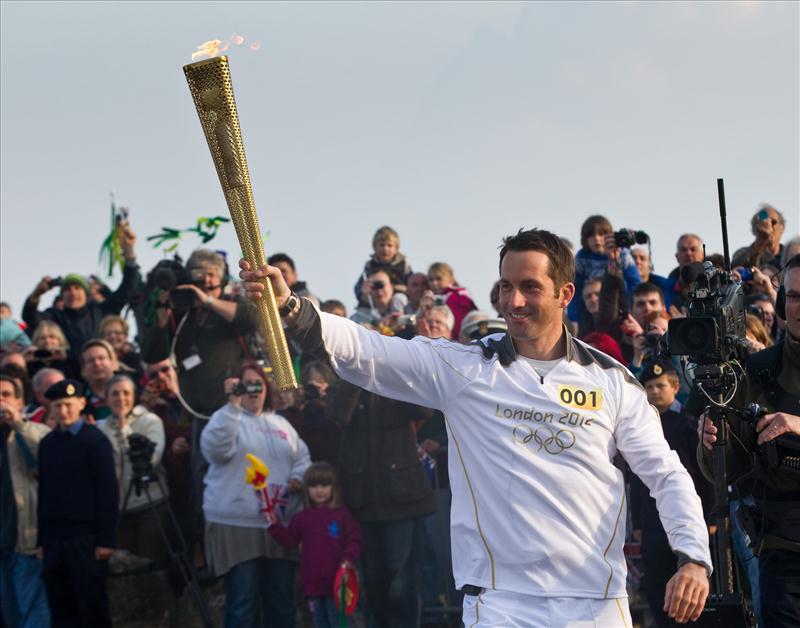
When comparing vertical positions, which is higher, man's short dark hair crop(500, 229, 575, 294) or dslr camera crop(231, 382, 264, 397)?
man's short dark hair crop(500, 229, 575, 294)

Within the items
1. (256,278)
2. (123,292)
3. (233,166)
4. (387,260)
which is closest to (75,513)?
(123,292)

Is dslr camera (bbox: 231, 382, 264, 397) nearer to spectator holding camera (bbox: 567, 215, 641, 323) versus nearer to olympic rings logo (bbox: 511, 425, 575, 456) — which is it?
spectator holding camera (bbox: 567, 215, 641, 323)

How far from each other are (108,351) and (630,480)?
187 inches

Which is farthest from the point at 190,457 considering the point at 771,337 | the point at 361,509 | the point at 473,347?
Answer: the point at 473,347

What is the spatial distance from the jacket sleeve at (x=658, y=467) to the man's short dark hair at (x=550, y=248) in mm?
473

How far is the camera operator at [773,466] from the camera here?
5297 millimetres

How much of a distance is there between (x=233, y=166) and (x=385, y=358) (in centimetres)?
101

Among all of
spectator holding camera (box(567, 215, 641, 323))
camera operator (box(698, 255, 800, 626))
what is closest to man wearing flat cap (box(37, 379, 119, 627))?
spectator holding camera (box(567, 215, 641, 323))

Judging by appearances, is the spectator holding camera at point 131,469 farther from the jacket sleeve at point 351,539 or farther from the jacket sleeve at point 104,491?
the jacket sleeve at point 351,539

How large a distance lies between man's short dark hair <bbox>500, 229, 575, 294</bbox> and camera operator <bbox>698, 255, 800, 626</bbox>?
1076mm

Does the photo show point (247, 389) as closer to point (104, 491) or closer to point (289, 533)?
point (289, 533)

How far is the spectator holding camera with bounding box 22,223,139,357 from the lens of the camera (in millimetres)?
11945

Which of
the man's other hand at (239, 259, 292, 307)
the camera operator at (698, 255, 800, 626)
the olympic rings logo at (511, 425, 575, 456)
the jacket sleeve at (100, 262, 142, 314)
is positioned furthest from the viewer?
the jacket sleeve at (100, 262, 142, 314)

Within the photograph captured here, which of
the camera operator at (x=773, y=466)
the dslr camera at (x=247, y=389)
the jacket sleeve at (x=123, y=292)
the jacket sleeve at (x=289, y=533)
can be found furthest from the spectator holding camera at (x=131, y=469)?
the camera operator at (x=773, y=466)
